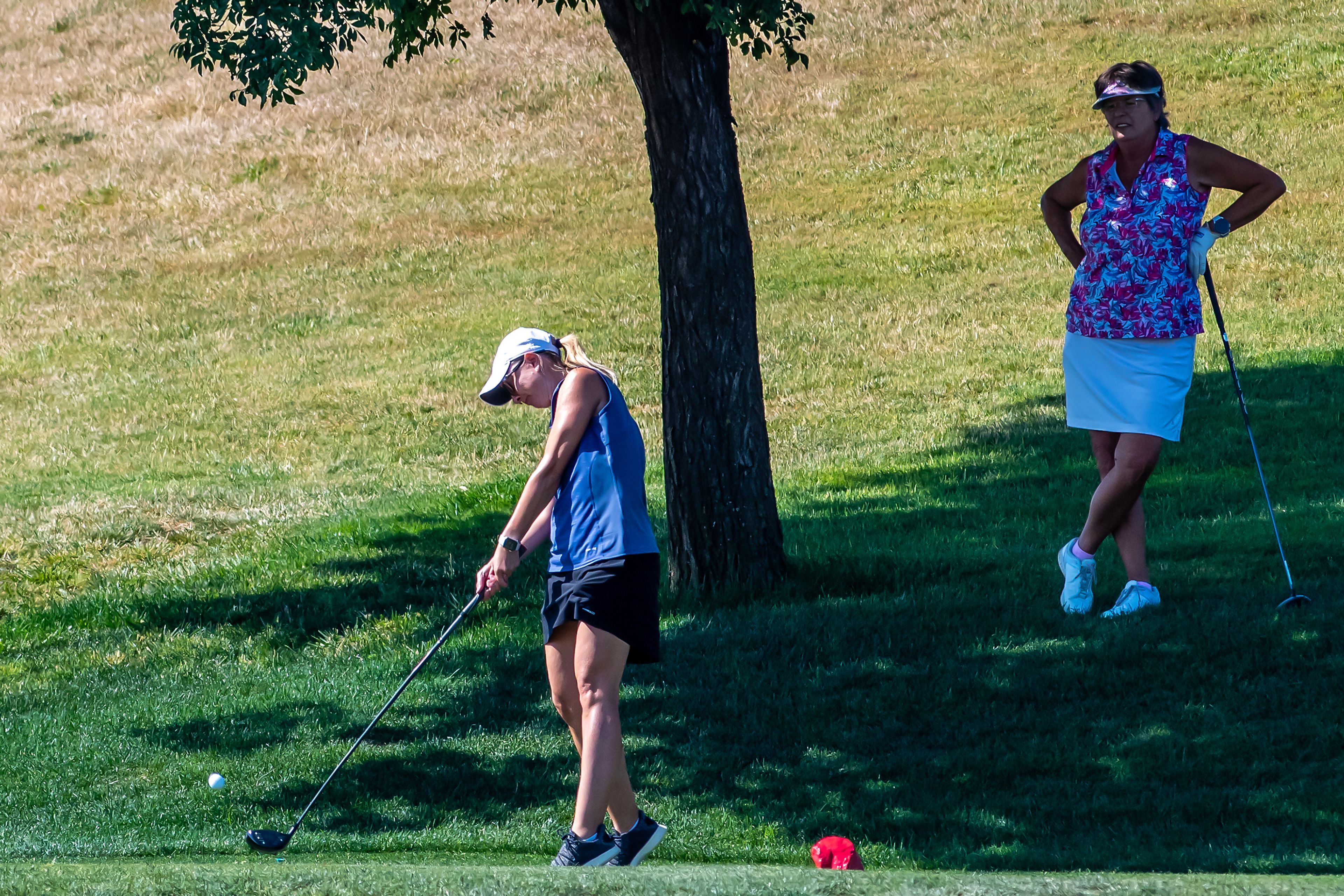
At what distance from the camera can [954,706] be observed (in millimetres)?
6176

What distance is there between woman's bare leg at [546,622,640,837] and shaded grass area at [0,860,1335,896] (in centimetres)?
143

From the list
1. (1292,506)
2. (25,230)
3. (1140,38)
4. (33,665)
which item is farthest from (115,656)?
(1140,38)

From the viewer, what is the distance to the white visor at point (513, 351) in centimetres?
486

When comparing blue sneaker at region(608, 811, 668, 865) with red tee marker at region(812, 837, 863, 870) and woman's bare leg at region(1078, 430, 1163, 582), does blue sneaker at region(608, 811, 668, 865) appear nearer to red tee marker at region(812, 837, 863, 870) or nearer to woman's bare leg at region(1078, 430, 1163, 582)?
red tee marker at region(812, 837, 863, 870)

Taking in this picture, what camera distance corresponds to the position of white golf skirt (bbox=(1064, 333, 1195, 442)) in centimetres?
646

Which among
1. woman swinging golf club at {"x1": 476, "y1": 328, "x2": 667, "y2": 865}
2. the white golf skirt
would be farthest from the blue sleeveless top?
the white golf skirt

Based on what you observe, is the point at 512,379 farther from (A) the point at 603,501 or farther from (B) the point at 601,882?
(B) the point at 601,882

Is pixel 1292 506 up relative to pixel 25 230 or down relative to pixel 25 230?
down

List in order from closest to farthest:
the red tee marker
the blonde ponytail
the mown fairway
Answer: the red tee marker → the blonde ponytail → the mown fairway

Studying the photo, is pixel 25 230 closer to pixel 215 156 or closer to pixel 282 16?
pixel 215 156

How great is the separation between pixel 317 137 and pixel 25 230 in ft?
17.2

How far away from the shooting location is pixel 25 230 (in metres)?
25.4

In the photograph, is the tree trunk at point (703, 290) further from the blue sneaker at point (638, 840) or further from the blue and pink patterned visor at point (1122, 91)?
the blue sneaker at point (638, 840)

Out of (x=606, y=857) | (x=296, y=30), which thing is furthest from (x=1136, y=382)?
(x=296, y=30)
